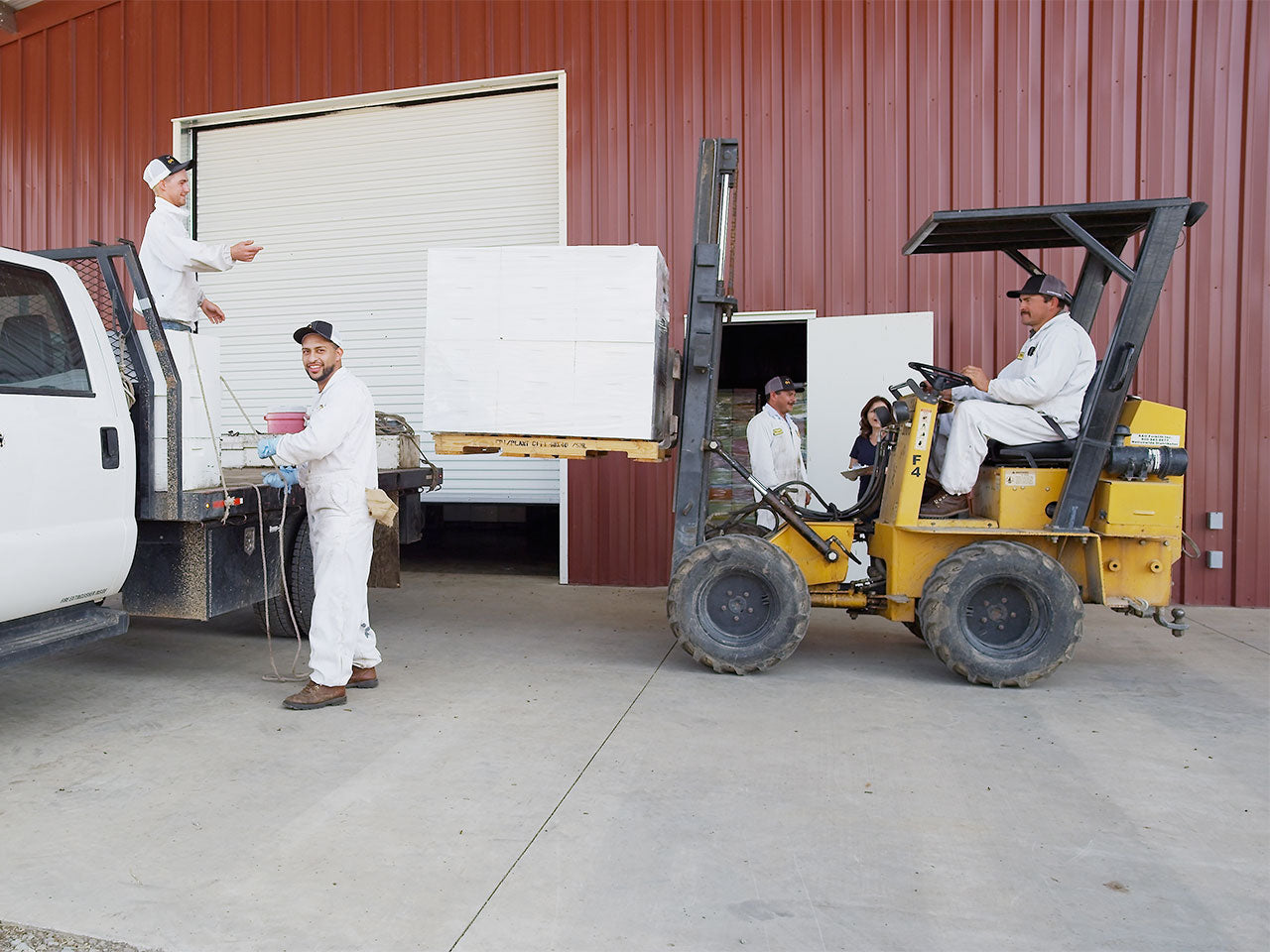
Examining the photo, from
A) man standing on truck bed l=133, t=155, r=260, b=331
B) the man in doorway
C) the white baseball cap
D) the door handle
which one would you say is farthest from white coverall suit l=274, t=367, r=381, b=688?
the man in doorway

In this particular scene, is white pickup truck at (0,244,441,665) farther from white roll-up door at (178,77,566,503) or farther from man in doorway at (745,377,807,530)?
white roll-up door at (178,77,566,503)

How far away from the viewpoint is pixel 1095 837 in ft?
11.0

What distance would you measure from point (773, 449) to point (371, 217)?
5481 millimetres

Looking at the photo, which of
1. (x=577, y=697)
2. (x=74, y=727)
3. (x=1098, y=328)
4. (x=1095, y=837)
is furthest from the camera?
(x=1098, y=328)

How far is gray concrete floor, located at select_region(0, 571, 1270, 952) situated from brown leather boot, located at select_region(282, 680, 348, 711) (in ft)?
0.31

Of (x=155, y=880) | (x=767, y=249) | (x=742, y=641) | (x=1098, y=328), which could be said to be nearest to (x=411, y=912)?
(x=155, y=880)

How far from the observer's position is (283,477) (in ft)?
16.5

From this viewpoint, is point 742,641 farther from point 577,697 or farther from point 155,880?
point 155,880

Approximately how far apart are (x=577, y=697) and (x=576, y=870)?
2.06 metres

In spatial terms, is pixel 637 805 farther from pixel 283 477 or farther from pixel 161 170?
pixel 161 170

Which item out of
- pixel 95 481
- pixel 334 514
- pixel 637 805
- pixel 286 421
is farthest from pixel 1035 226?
pixel 95 481

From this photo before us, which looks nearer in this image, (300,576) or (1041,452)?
Answer: (1041,452)

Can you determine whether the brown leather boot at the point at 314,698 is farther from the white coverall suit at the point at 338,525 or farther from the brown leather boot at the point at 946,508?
the brown leather boot at the point at 946,508

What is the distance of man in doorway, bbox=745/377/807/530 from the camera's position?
7266 mm
